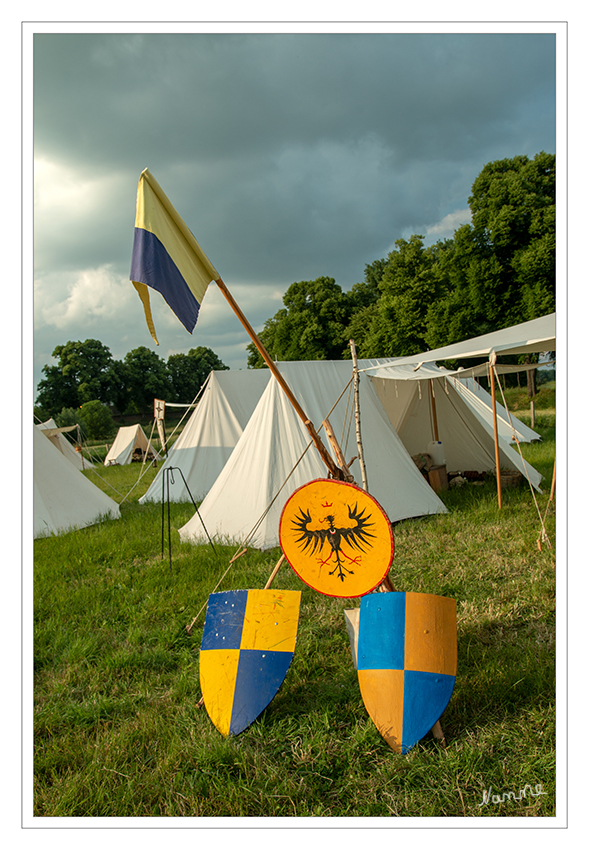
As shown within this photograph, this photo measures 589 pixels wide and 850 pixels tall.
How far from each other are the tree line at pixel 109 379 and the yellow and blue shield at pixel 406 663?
28.0 meters

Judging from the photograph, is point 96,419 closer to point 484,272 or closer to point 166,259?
point 484,272

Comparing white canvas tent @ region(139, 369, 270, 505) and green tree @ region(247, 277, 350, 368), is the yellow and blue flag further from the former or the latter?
green tree @ region(247, 277, 350, 368)

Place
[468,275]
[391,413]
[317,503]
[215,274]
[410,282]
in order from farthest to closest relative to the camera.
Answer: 1. [410,282]
2. [468,275]
3. [391,413]
4. [317,503]
5. [215,274]

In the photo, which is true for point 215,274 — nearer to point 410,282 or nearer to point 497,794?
point 497,794

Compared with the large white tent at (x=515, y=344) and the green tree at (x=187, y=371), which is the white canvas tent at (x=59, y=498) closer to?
the large white tent at (x=515, y=344)

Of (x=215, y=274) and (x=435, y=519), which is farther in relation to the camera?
(x=435, y=519)

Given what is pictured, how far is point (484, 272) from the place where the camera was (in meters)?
16.3

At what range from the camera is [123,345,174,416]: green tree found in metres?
31.8

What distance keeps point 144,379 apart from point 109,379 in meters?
2.42

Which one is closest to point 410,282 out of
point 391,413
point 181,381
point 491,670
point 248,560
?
point 391,413

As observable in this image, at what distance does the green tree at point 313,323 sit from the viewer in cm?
2444

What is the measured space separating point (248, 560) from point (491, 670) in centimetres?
235

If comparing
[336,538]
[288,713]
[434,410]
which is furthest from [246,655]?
[434,410]
